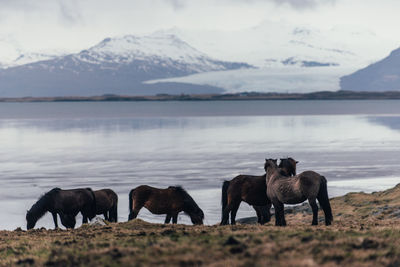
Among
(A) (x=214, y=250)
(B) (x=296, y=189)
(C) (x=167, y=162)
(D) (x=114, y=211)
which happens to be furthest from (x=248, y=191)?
(C) (x=167, y=162)

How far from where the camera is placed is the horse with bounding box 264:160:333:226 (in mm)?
24781

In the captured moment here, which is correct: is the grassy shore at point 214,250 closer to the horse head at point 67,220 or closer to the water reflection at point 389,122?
the horse head at point 67,220

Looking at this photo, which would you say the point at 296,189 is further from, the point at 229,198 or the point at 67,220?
the point at 67,220

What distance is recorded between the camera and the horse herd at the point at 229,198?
2512cm

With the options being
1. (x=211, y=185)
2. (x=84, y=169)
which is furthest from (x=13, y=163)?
(x=211, y=185)

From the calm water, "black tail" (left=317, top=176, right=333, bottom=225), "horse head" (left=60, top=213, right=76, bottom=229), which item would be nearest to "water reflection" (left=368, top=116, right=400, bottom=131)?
the calm water

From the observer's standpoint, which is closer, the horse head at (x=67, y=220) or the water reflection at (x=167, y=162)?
the horse head at (x=67, y=220)

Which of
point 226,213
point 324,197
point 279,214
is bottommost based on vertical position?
point 226,213

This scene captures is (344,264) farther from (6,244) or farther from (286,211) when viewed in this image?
(286,211)

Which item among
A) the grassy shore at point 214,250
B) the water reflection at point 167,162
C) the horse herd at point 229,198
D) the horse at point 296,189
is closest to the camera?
the grassy shore at point 214,250

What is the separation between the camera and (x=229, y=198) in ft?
91.7

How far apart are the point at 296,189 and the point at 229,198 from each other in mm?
3741

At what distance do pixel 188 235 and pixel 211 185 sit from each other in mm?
29951

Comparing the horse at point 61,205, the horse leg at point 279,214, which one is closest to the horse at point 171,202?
the horse at point 61,205
